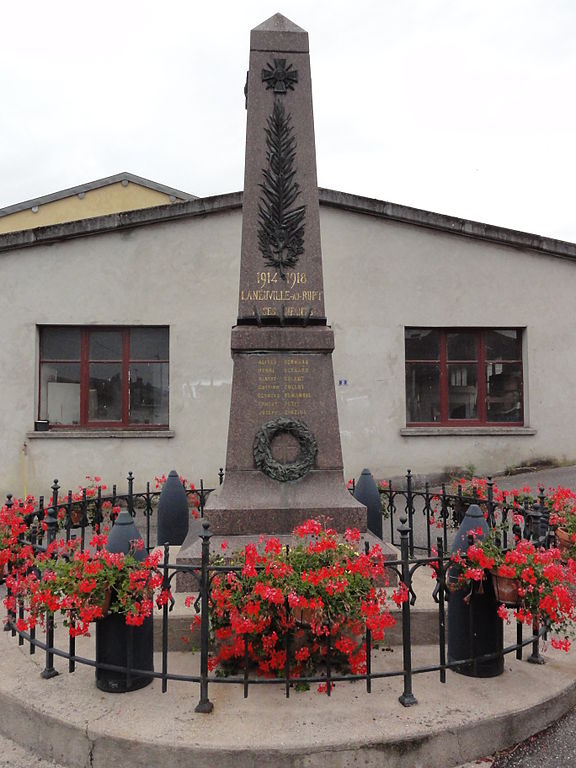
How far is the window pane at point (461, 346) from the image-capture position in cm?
1293

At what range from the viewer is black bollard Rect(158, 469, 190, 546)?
21.9 ft

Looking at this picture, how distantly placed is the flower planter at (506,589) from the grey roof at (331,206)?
33.3 feet

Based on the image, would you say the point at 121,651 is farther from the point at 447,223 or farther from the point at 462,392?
the point at 447,223

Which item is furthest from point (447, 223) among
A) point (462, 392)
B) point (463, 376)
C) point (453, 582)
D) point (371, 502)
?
point (453, 582)

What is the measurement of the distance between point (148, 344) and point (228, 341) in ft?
5.75

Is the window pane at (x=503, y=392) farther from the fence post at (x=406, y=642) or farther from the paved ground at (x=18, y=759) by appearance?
the paved ground at (x=18, y=759)

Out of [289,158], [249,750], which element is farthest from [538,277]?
[249,750]

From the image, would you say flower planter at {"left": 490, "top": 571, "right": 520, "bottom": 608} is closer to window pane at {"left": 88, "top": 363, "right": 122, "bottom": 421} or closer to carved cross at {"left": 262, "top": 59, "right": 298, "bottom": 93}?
carved cross at {"left": 262, "top": 59, "right": 298, "bottom": 93}

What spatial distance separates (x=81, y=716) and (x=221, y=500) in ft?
7.39

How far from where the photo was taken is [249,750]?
3.05 meters

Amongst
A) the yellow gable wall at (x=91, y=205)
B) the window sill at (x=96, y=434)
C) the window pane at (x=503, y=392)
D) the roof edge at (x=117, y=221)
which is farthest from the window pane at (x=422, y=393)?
the yellow gable wall at (x=91, y=205)

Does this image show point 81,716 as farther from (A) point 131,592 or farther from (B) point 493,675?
(B) point 493,675

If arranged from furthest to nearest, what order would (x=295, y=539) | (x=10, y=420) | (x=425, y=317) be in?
(x=425, y=317), (x=10, y=420), (x=295, y=539)

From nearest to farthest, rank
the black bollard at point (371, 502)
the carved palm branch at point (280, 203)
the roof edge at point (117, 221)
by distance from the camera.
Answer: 1. the carved palm branch at point (280, 203)
2. the black bollard at point (371, 502)
3. the roof edge at point (117, 221)
